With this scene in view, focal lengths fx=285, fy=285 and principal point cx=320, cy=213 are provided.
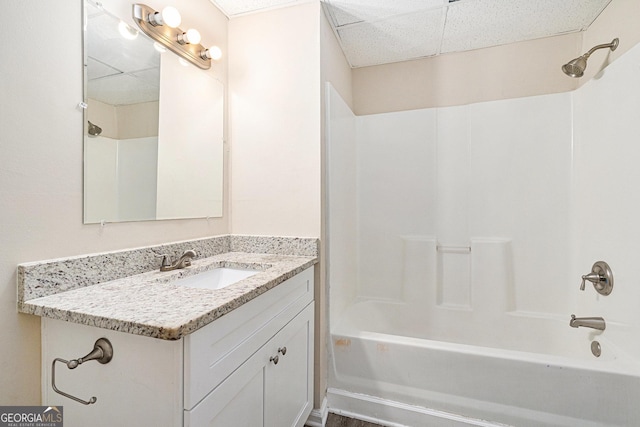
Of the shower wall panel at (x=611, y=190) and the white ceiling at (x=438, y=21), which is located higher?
the white ceiling at (x=438, y=21)

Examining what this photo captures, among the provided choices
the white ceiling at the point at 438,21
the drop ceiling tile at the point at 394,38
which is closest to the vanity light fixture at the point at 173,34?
the white ceiling at the point at 438,21

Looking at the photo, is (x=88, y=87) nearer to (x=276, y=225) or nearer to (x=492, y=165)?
(x=276, y=225)

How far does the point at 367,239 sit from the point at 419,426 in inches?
49.7

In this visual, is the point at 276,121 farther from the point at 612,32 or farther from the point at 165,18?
the point at 612,32

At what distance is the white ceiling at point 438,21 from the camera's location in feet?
5.33

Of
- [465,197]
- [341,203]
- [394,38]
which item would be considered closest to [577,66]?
[465,197]

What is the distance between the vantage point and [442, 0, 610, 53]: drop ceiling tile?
165 cm

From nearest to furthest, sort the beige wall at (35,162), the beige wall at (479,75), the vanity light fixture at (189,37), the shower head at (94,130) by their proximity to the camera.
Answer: the beige wall at (35,162) → the shower head at (94,130) → the vanity light fixture at (189,37) → the beige wall at (479,75)

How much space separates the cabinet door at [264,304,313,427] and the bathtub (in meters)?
0.28

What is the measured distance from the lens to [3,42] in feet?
2.61

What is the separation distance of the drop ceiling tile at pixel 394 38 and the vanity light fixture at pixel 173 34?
895mm

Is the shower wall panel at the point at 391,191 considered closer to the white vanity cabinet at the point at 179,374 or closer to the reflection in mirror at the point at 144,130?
the reflection in mirror at the point at 144,130

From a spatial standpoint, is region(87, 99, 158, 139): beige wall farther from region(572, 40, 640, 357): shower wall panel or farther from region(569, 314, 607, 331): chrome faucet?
region(569, 314, 607, 331): chrome faucet

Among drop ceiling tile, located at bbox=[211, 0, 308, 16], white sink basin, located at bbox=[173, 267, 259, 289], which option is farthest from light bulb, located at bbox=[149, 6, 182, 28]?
white sink basin, located at bbox=[173, 267, 259, 289]
